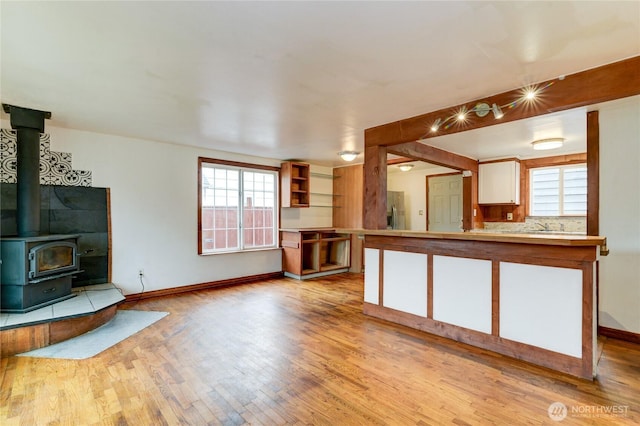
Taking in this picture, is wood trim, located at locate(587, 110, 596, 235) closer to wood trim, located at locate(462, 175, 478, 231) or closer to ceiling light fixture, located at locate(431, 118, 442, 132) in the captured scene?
ceiling light fixture, located at locate(431, 118, 442, 132)

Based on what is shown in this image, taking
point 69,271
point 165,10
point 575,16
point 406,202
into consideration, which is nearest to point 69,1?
point 165,10

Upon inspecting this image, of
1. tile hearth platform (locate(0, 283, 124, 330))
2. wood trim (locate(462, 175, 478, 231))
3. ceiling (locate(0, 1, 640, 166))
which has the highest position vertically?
ceiling (locate(0, 1, 640, 166))

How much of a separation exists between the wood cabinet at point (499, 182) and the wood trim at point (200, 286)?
4286 mm

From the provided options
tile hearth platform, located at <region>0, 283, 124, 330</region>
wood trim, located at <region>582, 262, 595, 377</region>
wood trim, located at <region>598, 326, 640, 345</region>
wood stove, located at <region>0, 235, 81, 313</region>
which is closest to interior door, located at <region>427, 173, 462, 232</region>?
wood trim, located at <region>598, 326, 640, 345</region>

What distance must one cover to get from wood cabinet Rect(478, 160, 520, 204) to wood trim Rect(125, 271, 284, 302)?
169 inches

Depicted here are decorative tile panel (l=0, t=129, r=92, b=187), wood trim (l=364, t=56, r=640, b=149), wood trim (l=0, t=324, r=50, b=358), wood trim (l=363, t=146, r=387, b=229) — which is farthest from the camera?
wood trim (l=363, t=146, r=387, b=229)

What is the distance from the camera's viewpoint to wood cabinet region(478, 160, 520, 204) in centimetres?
554

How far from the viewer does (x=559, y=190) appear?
5.37m

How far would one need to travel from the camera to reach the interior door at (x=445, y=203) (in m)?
6.42

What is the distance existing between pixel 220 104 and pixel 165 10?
1.44m

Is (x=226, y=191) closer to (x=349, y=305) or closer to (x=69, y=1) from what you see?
(x=349, y=305)

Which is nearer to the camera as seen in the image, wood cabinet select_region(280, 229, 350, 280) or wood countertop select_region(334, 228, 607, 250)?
wood countertop select_region(334, 228, 607, 250)

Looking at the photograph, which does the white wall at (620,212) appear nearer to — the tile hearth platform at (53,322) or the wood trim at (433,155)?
the wood trim at (433,155)

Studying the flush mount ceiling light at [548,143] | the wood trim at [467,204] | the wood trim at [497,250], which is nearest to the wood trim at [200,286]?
the wood trim at [497,250]
